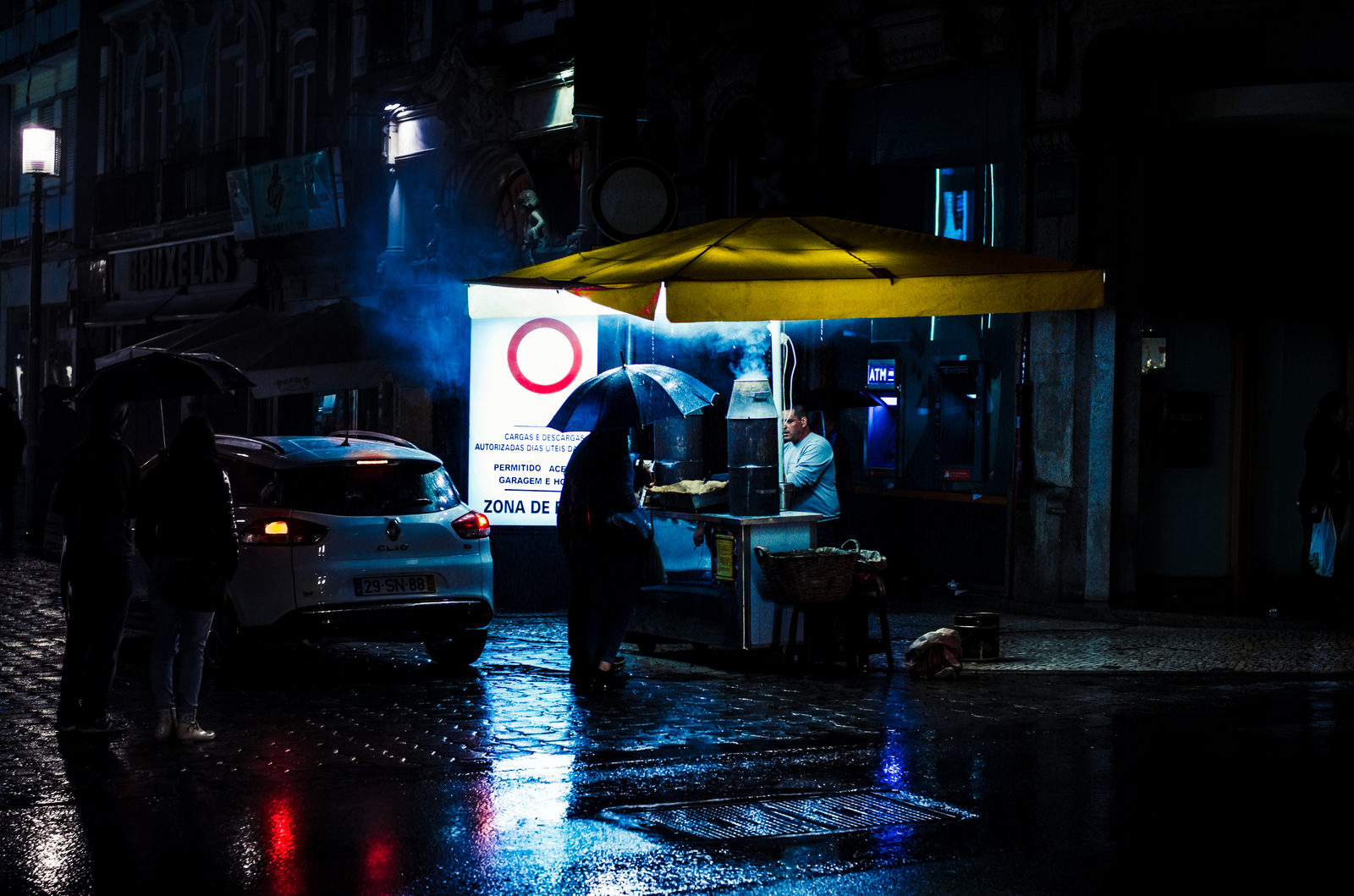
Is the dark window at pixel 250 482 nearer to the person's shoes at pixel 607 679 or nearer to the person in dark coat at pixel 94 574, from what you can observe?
the person in dark coat at pixel 94 574

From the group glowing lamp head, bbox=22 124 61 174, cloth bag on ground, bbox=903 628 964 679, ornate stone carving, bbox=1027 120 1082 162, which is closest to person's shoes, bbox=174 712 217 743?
cloth bag on ground, bbox=903 628 964 679

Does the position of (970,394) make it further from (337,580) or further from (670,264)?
(337,580)

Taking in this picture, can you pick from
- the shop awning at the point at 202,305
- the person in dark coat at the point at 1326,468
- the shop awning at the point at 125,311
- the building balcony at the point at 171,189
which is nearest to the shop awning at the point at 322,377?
the person in dark coat at the point at 1326,468

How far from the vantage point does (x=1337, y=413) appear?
47.0 ft

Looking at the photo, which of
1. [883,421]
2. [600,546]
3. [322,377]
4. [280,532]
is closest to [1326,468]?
[883,421]

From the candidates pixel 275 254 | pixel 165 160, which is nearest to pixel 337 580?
pixel 275 254

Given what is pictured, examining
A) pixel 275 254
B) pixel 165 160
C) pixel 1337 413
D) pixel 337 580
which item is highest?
pixel 165 160

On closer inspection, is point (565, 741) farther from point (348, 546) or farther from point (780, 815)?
point (348, 546)

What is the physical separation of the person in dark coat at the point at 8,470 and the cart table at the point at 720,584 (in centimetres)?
964

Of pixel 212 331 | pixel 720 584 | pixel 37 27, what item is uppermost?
pixel 37 27

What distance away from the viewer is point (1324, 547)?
46.4 ft

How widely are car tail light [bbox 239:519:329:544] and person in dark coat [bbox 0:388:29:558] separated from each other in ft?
31.1

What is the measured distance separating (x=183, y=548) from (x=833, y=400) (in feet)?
27.8

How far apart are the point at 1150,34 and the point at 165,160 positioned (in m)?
21.4
